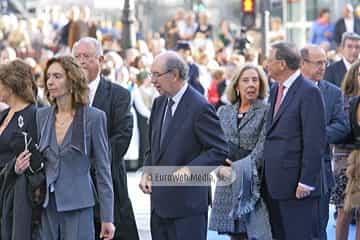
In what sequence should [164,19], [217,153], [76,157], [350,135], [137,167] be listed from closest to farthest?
[76,157] < [217,153] < [350,135] < [137,167] < [164,19]

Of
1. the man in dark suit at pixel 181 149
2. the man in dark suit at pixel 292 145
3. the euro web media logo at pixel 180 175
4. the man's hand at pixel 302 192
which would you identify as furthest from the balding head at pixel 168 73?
the man's hand at pixel 302 192

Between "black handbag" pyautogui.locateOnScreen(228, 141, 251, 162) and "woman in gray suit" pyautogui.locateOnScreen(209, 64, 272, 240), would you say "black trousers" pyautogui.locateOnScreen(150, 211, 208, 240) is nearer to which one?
"woman in gray suit" pyautogui.locateOnScreen(209, 64, 272, 240)

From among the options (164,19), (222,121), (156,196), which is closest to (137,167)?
(222,121)

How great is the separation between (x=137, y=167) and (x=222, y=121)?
8.85 metres

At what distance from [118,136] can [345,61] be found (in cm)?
519

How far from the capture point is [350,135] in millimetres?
10664

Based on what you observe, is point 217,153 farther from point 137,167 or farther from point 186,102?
point 137,167

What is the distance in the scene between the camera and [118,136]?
32.1 feet

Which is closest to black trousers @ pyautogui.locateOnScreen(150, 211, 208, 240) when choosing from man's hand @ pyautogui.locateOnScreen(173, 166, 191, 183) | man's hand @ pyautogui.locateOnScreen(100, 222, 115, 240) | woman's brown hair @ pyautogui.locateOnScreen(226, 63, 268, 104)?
man's hand @ pyautogui.locateOnScreen(173, 166, 191, 183)

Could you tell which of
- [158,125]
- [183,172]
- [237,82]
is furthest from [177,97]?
[237,82]

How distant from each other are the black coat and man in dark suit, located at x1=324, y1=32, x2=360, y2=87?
469 centimetres

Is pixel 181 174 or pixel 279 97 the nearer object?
pixel 181 174

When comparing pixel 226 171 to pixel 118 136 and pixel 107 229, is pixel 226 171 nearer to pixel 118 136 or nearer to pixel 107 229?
pixel 118 136

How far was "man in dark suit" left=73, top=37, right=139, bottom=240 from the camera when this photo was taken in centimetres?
981
